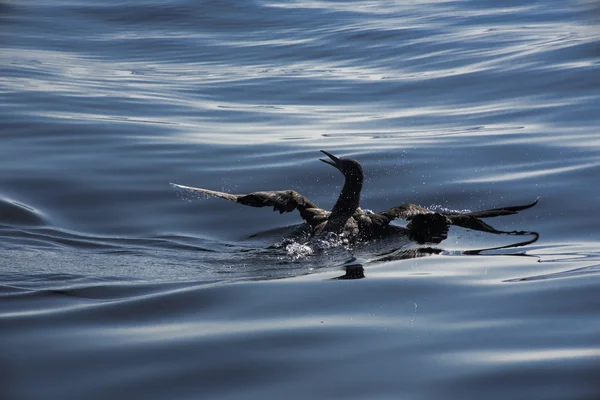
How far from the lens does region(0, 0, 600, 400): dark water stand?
554 centimetres

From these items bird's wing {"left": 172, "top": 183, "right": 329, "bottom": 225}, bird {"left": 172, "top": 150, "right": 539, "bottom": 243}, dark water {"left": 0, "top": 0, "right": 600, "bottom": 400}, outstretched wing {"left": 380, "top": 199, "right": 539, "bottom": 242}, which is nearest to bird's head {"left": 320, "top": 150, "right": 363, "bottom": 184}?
bird {"left": 172, "top": 150, "right": 539, "bottom": 243}

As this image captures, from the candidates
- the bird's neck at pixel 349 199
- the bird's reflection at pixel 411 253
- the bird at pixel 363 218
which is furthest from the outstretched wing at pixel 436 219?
the bird's reflection at pixel 411 253

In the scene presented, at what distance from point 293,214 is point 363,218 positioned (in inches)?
52.3

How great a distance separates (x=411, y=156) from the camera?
13336 millimetres

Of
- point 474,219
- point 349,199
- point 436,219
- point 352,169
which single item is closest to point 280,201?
point 349,199

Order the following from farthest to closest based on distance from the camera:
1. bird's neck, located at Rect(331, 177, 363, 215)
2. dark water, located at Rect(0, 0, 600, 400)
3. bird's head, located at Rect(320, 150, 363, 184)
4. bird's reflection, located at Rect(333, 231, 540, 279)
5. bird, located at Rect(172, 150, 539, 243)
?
bird's head, located at Rect(320, 150, 363, 184) < bird's neck, located at Rect(331, 177, 363, 215) < bird, located at Rect(172, 150, 539, 243) < bird's reflection, located at Rect(333, 231, 540, 279) < dark water, located at Rect(0, 0, 600, 400)

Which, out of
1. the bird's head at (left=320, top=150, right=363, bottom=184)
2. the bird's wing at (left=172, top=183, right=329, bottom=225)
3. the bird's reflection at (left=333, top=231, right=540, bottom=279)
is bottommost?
the bird's reflection at (left=333, top=231, right=540, bottom=279)

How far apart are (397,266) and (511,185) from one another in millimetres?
3865

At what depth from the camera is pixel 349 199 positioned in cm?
1012

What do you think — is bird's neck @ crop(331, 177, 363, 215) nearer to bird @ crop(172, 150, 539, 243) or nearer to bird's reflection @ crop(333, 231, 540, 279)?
bird @ crop(172, 150, 539, 243)

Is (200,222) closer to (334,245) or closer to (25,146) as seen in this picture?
(334,245)

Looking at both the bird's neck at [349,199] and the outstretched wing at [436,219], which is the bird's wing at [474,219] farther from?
the bird's neck at [349,199]

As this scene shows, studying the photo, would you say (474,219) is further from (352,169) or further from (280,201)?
(280,201)

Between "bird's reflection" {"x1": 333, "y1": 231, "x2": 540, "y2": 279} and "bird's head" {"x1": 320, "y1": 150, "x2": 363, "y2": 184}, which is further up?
"bird's head" {"x1": 320, "y1": 150, "x2": 363, "y2": 184}
